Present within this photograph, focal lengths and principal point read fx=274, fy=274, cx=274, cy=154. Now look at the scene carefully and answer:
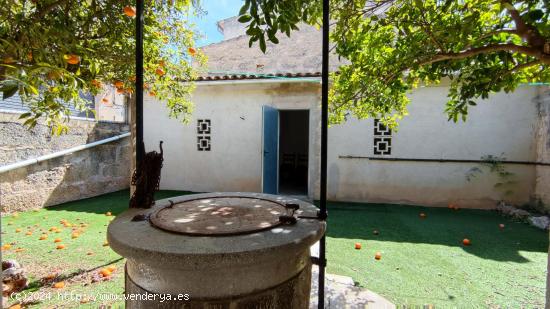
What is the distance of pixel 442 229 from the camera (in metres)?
4.62

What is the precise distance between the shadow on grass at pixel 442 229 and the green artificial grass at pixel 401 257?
0.01 metres

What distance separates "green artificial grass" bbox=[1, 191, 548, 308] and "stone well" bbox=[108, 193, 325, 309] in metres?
1.54

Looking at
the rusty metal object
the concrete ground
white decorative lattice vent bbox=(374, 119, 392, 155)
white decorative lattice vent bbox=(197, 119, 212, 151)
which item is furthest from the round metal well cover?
white decorative lattice vent bbox=(197, 119, 212, 151)

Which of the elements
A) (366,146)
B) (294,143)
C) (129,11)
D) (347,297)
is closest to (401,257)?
(347,297)

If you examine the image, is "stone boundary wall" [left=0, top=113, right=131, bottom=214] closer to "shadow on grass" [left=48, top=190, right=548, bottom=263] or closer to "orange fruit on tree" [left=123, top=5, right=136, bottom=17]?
"shadow on grass" [left=48, top=190, right=548, bottom=263]

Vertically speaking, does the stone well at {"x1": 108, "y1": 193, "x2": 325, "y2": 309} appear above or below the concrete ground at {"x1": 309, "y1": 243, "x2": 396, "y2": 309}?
above

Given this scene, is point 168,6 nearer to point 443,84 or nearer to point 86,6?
point 86,6

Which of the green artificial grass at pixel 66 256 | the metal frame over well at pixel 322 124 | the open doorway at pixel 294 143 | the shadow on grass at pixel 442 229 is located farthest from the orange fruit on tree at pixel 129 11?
the open doorway at pixel 294 143

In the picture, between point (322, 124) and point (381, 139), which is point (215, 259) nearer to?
point (322, 124)

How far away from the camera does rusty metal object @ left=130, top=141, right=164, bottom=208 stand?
1710 millimetres

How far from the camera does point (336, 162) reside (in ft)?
21.4

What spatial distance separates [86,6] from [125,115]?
6093 millimetres

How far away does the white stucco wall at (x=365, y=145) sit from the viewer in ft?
19.3

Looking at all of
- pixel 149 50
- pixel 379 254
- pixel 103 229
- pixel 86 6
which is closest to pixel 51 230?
pixel 103 229
